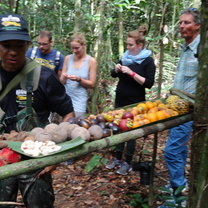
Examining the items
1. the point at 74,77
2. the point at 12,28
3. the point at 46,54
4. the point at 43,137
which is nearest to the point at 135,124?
the point at 43,137

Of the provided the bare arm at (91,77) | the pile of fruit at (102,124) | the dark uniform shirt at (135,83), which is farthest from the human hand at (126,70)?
the pile of fruit at (102,124)

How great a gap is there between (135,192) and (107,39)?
15.9ft

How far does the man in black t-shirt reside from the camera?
190cm

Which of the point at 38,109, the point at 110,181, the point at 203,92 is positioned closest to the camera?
the point at 203,92

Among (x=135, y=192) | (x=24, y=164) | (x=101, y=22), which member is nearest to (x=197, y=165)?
(x=24, y=164)

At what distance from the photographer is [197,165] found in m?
1.60

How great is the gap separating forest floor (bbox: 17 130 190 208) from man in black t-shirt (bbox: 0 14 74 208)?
991mm

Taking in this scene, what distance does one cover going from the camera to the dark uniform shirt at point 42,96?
6.70 ft

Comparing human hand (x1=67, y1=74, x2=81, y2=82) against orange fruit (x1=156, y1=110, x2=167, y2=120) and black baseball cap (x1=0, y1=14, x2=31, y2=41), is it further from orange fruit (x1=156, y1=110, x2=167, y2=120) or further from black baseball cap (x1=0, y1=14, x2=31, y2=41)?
orange fruit (x1=156, y1=110, x2=167, y2=120)

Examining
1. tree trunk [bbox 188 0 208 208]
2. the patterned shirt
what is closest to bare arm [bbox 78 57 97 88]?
the patterned shirt

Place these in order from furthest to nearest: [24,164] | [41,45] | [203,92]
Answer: [41,45] → [203,92] → [24,164]

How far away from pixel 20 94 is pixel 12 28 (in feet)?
1.63

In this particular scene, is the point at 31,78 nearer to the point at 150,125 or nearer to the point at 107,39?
the point at 150,125

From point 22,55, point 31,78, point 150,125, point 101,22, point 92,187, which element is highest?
point 101,22
